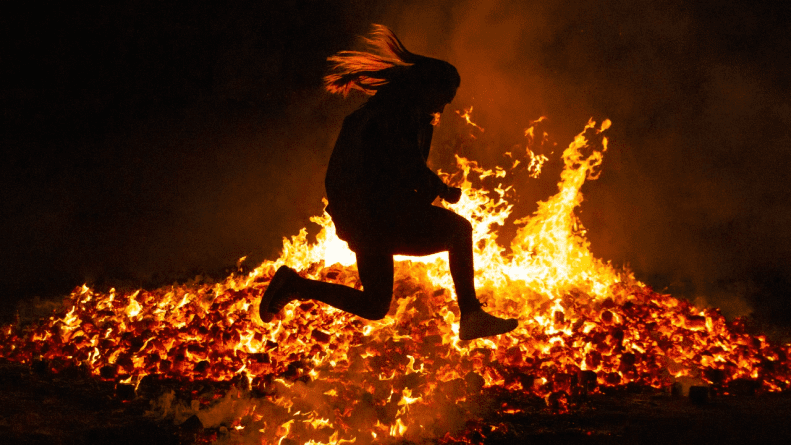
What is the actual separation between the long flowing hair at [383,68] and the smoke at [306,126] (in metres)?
3.45

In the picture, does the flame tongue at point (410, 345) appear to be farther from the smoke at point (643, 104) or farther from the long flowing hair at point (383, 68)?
the long flowing hair at point (383, 68)

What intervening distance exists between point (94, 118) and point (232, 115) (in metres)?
1.79

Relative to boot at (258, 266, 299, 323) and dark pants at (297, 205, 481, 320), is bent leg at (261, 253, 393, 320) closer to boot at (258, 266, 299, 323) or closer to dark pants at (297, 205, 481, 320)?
dark pants at (297, 205, 481, 320)

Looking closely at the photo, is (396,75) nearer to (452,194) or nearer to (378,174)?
(378,174)

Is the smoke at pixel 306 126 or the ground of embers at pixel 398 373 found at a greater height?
the smoke at pixel 306 126

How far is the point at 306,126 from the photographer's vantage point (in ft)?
23.1

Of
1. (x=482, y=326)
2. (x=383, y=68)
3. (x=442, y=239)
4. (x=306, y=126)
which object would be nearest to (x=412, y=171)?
(x=442, y=239)

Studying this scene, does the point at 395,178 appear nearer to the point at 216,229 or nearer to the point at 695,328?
the point at 695,328

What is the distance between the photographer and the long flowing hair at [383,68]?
10.4 feet

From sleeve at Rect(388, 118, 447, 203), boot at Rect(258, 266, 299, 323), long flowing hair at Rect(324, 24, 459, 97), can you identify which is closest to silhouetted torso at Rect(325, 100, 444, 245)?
sleeve at Rect(388, 118, 447, 203)

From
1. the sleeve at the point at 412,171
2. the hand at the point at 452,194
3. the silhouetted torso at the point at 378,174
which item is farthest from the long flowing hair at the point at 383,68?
the hand at the point at 452,194

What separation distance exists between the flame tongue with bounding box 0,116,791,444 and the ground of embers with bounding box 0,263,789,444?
0.01 metres

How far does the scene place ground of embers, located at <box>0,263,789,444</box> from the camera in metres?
2.99

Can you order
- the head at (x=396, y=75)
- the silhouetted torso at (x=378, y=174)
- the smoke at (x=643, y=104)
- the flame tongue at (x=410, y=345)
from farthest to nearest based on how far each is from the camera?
1. the smoke at (x=643, y=104)
2. the flame tongue at (x=410, y=345)
3. the head at (x=396, y=75)
4. the silhouetted torso at (x=378, y=174)
